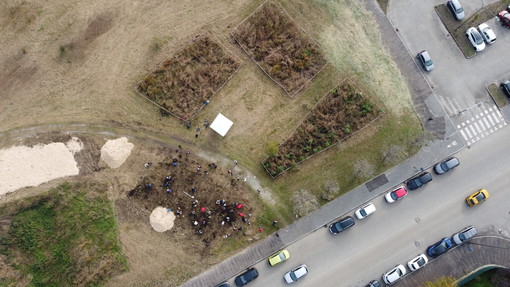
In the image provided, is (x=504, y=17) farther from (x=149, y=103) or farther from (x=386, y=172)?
(x=149, y=103)

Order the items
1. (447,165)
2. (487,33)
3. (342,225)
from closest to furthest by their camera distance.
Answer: (342,225)
(447,165)
(487,33)

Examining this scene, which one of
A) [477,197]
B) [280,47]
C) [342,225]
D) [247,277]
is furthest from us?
[280,47]

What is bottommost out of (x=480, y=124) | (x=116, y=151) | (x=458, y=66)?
(x=480, y=124)

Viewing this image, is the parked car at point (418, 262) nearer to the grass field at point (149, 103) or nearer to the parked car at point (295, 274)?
the grass field at point (149, 103)

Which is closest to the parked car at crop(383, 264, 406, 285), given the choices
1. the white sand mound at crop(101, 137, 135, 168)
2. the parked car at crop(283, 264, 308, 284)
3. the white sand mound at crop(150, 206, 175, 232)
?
the parked car at crop(283, 264, 308, 284)

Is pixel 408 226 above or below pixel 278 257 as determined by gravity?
below

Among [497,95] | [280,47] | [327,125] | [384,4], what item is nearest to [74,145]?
[280,47]

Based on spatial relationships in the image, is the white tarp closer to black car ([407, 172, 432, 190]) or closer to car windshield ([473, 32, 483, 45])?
black car ([407, 172, 432, 190])
